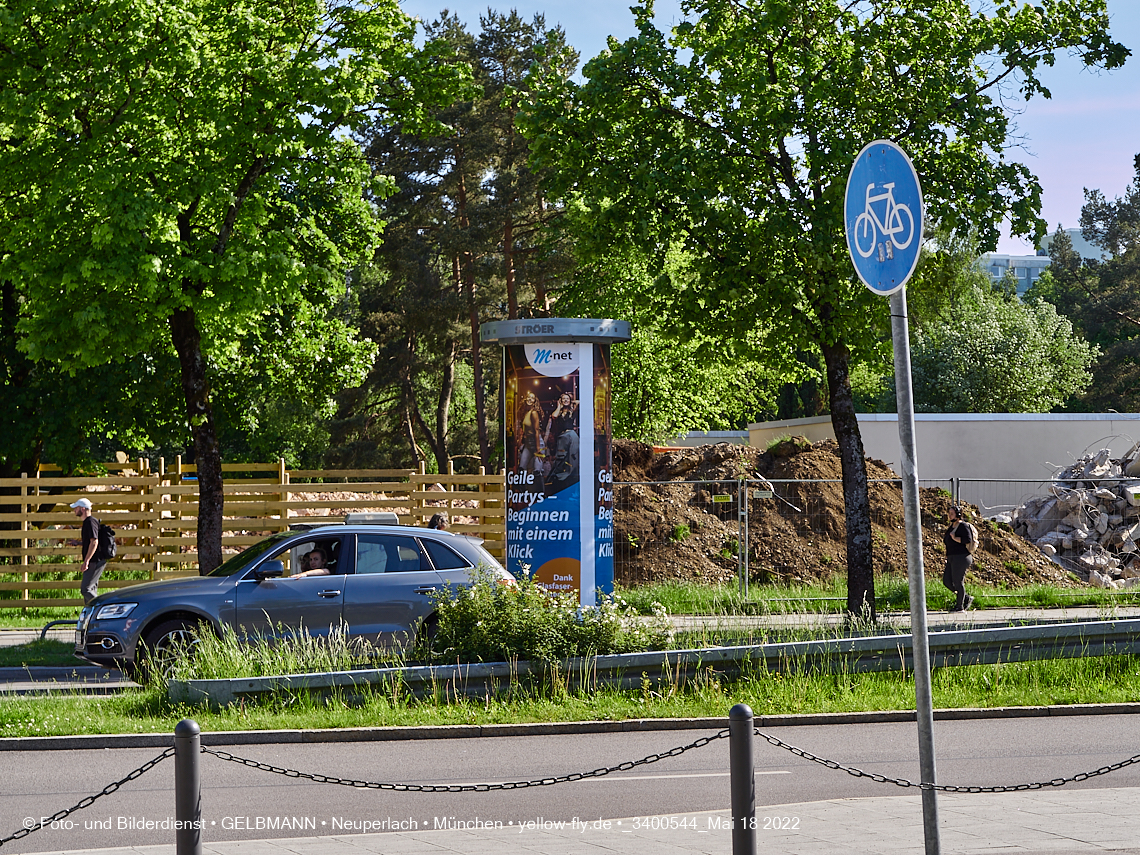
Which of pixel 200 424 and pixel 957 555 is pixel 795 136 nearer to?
pixel 957 555

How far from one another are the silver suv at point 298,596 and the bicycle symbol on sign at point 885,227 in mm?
7330

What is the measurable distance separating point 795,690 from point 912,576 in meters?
6.30

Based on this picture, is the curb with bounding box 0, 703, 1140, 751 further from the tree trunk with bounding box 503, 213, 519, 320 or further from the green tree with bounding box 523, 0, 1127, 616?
the tree trunk with bounding box 503, 213, 519, 320

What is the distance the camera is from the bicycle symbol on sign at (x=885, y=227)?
5.33 m

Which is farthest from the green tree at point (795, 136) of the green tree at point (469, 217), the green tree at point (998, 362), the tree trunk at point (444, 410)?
the green tree at point (998, 362)

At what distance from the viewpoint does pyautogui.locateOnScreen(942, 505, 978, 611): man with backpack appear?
18.3 m

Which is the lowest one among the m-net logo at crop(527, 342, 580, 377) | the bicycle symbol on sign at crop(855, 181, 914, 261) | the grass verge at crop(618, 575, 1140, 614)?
the grass verge at crop(618, 575, 1140, 614)

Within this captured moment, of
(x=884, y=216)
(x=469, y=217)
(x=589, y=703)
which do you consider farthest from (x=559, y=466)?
(x=469, y=217)

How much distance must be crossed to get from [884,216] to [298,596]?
8630mm

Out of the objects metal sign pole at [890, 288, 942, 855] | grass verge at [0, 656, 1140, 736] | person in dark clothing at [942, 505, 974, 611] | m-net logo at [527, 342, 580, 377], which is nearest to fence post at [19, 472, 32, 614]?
grass verge at [0, 656, 1140, 736]

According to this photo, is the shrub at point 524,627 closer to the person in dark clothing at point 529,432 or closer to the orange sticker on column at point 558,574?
the orange sticker on column at point 558,574

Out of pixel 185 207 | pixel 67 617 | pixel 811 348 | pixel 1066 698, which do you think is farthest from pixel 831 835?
pixel 67 617

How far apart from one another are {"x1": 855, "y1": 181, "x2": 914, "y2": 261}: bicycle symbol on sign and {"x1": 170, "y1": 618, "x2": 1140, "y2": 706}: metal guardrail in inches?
245

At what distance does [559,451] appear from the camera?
14.8 meters
